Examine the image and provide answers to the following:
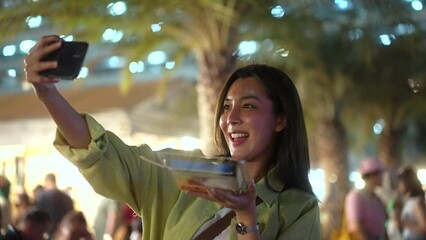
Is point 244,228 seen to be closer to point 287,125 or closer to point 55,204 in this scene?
point 287,125

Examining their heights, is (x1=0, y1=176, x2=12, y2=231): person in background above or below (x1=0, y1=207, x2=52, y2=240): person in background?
below

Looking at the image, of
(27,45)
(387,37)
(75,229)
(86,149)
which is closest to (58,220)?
(75,229)

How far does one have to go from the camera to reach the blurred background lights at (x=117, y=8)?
10.2 m

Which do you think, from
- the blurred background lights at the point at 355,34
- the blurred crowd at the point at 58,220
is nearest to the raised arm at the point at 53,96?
the blurred crowd at the point at 58,220

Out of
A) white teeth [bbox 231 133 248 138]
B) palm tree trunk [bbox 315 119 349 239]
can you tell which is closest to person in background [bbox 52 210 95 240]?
white teeth [bbox 231 133 248 138]

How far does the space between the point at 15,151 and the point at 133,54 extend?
5.71m

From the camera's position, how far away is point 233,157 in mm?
2869

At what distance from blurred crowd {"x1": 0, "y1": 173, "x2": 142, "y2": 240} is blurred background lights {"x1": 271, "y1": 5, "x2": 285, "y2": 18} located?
103 inches

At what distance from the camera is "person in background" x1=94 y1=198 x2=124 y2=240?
10109 millimetres

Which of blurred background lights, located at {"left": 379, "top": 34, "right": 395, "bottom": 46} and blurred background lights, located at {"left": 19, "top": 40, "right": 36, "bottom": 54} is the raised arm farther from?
blurred background lights, located at {"left": 379, "top": 34, "right": 395, "bottom": 46}

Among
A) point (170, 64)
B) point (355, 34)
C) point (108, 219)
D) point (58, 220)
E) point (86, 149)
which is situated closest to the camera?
point (86, 149)

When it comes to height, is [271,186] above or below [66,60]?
below

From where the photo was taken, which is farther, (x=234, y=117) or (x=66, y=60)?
(x=234, y=117)

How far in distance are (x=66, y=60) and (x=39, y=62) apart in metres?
0.07
